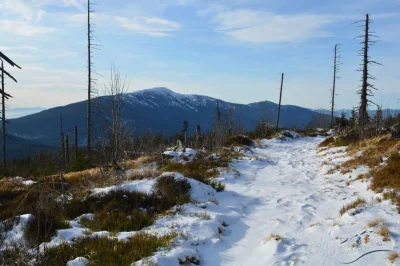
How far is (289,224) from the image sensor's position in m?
6.75

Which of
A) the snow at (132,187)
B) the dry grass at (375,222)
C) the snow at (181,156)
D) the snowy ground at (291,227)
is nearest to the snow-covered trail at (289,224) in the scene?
the snowy ground at (291,227)

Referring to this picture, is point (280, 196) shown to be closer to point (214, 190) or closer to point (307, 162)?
point (214, 190)

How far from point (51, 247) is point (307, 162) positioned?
1189cm

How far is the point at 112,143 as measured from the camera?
12.7m

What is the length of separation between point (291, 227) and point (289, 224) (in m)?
0.19

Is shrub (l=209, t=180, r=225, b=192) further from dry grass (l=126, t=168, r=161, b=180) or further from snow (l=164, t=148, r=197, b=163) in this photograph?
snow (l=164, t=148, r=197, b=163)

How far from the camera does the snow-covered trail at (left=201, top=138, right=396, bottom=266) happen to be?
5230mm

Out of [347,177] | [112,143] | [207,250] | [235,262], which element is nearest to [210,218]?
[207,250]

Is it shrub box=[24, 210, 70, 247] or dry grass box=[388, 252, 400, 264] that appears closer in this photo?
dry grass box=[388, 252, 400, 264]

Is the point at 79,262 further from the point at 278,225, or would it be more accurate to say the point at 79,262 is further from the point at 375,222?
the point at 375,222

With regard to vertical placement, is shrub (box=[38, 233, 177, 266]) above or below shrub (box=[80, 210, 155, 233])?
above

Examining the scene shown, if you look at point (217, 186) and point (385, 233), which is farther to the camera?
point (217, 186)

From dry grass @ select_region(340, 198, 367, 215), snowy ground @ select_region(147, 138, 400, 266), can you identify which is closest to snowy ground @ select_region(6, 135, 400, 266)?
snowy ground @ select_region(147, 138, 400, 266)

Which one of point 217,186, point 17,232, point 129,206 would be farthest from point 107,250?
point 217,186
